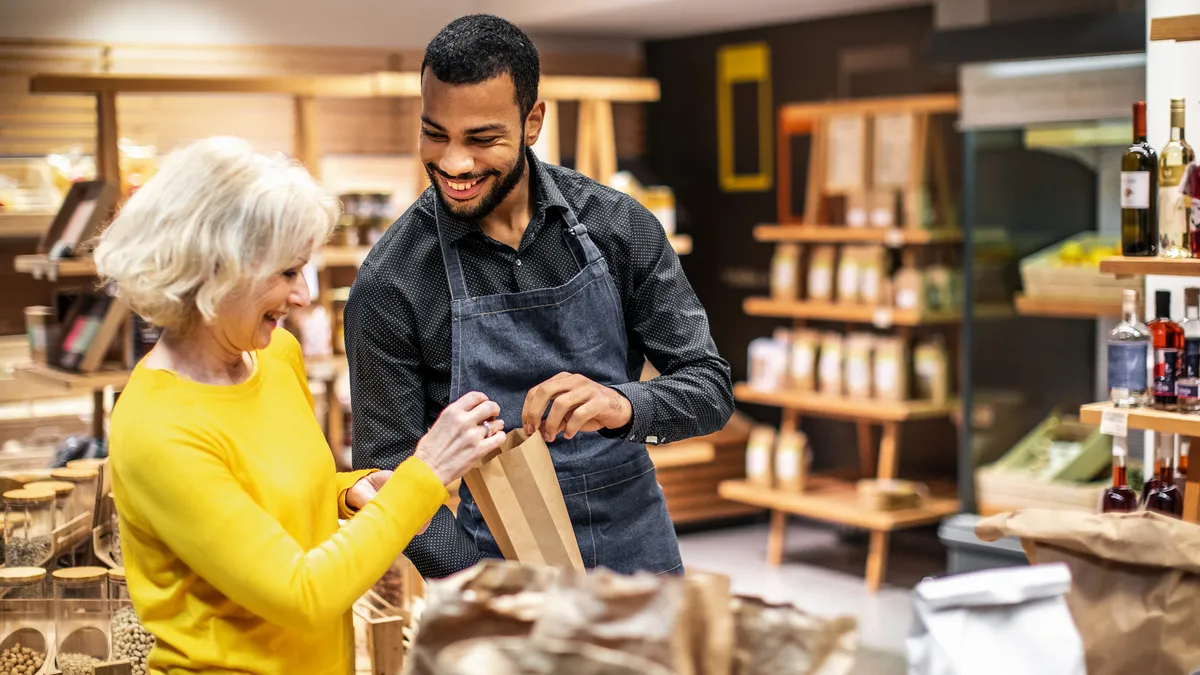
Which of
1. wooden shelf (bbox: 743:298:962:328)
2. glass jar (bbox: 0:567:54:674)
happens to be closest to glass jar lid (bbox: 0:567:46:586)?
glass jar (bbox: 0:567:54:674)

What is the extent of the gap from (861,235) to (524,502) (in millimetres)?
4462

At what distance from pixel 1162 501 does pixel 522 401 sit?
1.83m

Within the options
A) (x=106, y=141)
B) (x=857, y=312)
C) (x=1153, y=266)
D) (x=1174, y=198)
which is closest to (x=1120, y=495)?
(x=1153, y=266)

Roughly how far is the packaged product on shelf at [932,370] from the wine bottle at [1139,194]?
8.95 feet

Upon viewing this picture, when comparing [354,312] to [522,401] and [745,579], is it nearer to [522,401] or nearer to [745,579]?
[522,401]

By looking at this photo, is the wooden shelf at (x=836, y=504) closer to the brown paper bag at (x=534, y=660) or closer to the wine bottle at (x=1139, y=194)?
the wine bottle at (x=1139, y=194)

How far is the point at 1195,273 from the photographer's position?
314 centimetres

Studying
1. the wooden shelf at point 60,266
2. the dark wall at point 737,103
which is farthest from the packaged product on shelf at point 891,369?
the wooden shelf at point 60,266

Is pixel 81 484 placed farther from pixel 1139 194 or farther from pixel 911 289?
pixel 911 289

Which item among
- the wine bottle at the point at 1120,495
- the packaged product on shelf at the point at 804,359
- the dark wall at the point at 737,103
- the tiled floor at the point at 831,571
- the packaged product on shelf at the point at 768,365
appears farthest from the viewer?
the dark wall at the point at 737,103

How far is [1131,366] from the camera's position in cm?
336

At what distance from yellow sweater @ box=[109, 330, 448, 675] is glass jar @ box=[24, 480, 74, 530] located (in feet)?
3.75

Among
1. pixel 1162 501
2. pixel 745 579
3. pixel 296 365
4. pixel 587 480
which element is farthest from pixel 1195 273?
pixel 745 579

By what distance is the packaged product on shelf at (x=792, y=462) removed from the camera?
6488mm
